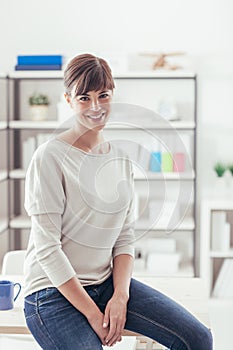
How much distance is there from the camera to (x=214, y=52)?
426cm

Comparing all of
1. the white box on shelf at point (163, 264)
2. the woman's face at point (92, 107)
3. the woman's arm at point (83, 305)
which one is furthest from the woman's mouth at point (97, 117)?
the white box on shelf at point (163, 264)

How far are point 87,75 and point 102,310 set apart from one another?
2.06 feet

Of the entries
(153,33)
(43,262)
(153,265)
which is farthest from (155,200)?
(153,33)

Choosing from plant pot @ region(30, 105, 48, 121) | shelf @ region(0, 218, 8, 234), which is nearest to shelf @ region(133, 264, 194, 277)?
shelf @ region(0, 218, 8, 234)

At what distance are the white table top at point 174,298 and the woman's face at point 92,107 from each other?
0.59 metres

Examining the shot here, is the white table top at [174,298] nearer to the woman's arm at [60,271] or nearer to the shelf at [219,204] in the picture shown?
the woman's arm at [60,271]

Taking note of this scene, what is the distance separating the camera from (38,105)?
13.9 ft

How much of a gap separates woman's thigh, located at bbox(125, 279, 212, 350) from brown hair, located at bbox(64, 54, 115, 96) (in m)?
0.58

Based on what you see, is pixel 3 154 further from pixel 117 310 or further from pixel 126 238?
pixel 117 310

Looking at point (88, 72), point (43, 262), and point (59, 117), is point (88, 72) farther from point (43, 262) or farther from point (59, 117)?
point (59, 117)

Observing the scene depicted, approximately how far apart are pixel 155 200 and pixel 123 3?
245 cm

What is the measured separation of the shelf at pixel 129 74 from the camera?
409cm

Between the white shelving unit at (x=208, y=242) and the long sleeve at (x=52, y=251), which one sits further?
the white shelving unit at (x=208, y=242)

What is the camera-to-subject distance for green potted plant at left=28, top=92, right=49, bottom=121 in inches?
167
